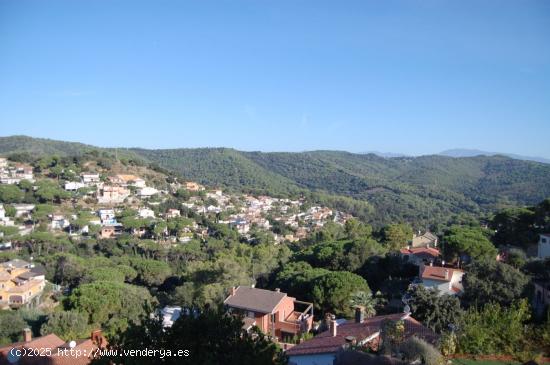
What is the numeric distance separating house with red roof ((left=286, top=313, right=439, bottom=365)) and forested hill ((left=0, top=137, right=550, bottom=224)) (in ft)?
192

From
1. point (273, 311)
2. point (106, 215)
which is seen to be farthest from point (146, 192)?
point (273, 311)

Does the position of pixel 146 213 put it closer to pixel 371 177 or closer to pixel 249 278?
pixel 249 278

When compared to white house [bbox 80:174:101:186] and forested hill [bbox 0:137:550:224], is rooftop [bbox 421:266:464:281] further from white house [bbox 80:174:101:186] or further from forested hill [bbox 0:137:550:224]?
forested hill [bbox 0:137:550:224]

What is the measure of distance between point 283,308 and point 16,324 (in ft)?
34.9

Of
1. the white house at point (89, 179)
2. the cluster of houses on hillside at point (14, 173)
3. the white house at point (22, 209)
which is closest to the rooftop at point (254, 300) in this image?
the white house at point (22, 209)

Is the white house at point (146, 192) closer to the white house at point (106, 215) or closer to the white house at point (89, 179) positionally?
the white house at point (89, 179)

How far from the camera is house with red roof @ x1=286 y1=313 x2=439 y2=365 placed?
10.2 metres

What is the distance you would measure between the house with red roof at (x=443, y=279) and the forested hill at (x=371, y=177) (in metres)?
50.4

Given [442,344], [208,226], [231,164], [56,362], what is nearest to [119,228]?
[208,226]

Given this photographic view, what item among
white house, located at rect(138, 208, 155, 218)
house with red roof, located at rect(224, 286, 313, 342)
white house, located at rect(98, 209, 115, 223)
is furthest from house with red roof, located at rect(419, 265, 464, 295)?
white house, located at rect(138, 208, 155, 218)

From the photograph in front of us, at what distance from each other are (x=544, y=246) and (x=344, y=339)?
15048 mm

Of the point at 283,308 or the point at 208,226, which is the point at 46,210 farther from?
the point at 283,308

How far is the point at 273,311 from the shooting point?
1791 centimetres

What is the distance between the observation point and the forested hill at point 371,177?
83.6 m
